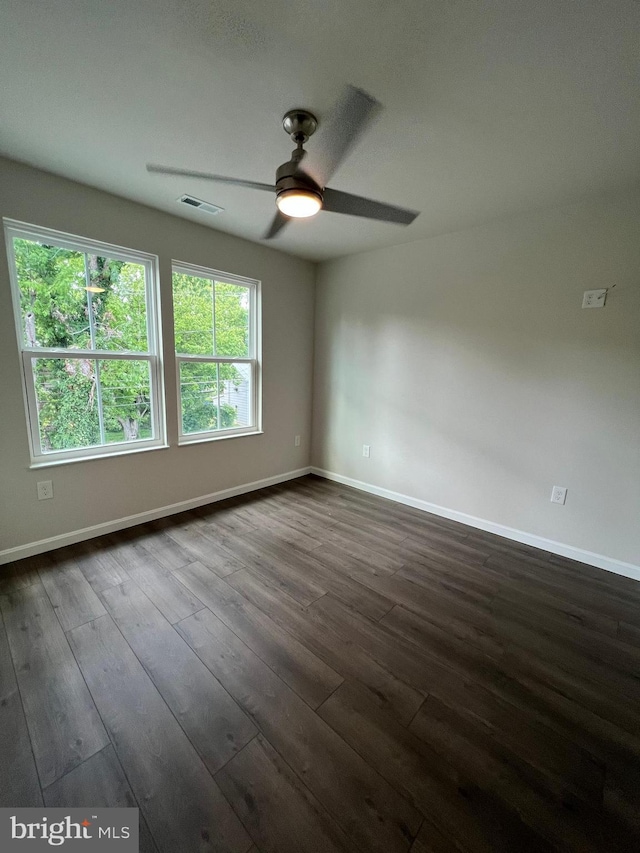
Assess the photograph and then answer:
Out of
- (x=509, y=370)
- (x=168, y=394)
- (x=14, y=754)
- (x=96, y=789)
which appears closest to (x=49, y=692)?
(x=14, y=754)

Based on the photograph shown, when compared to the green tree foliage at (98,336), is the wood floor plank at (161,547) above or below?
below

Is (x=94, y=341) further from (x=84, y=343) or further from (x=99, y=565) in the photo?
(x=99, y=565)

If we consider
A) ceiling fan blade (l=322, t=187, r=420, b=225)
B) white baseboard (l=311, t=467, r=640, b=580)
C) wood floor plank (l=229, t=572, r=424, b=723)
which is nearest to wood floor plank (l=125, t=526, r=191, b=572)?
wood floor plank (l=229, t=572, r=424, b=723)

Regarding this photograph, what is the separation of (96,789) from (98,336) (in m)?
2.49

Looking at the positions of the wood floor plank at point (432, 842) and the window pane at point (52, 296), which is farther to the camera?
the window pane at point (52, 296)

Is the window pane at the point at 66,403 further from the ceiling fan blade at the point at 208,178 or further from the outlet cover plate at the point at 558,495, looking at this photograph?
the outlet cover plate at the point at 558,495

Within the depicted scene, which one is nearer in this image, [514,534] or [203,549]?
[203,549]

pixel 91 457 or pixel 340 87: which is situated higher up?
pixel 340 87

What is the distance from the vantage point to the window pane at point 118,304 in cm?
246

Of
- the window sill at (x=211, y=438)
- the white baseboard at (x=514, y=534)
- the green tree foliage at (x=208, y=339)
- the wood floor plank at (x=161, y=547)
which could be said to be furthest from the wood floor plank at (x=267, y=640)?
the white baseboard at (x=514, y=534)

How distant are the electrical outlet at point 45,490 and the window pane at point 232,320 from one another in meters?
1.66

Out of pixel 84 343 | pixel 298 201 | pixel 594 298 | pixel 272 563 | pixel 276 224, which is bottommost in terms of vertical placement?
pixel 272 563

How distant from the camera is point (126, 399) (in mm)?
2709

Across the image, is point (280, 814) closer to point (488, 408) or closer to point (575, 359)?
point (488, 408)
